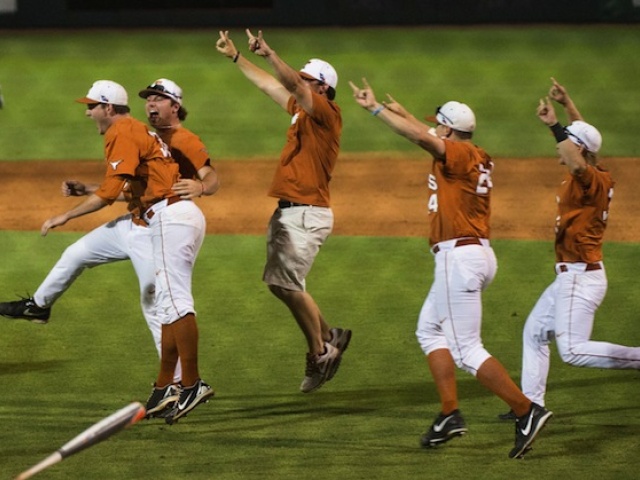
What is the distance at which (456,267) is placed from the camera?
5535mm

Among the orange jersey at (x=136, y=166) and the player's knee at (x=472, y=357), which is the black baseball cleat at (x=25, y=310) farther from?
the player's knee at (x=472, y=357)

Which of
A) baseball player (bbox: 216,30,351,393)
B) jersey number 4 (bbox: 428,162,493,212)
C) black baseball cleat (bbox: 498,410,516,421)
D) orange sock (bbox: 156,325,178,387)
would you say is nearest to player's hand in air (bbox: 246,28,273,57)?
baseball player (bbox: 216,30,351,393)

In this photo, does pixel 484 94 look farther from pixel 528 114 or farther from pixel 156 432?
pixel 156 432

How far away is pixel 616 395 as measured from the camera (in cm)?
632

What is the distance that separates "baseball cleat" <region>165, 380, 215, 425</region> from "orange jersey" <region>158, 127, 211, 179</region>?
1143 mm

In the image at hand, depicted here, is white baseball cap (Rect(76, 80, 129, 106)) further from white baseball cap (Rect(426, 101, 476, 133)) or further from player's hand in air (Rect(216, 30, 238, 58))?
white baseball cap (Rect(426, 101, 476, 133))

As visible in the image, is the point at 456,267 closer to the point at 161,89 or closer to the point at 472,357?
the point at 472,357

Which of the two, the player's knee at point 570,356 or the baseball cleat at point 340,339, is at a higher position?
the player's knee at point 570,356

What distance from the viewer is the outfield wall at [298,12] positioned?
22578mm

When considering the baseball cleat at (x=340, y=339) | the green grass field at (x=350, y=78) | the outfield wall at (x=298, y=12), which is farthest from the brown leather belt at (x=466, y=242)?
the outfield wall at (x=298, y=12)

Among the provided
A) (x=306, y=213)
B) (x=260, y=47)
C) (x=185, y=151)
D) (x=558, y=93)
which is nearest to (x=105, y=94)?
(x=185, y=151)

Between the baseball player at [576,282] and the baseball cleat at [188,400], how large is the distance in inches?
55.6

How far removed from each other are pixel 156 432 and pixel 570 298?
6.45 feet

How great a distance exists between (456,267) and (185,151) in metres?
1.66
